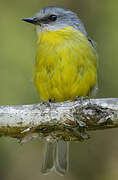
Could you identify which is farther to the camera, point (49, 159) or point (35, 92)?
point (35, 92)

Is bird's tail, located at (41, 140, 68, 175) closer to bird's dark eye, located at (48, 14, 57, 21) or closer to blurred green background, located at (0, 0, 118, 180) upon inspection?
blurred green background, located at (0, 0, 118, 180)

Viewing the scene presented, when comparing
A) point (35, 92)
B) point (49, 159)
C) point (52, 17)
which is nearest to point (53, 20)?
point (52, 17)

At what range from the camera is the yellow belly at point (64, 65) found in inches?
221

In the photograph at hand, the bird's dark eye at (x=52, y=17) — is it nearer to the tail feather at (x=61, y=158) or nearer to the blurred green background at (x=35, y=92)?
the blurred green background at (x=35, y=92)

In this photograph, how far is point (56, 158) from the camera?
20.5 ft

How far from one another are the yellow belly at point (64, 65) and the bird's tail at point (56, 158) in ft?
2.97

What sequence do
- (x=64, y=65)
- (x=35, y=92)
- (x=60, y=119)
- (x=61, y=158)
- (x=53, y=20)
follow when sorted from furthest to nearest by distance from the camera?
(x=35, y=92)
(x=61, y=158)
(x=53, y=20)
(x=64, y=65)
(x=60, y=119)

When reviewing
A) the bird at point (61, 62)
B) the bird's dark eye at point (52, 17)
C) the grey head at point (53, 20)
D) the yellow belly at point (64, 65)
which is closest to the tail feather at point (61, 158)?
the bird at point (61, 62)

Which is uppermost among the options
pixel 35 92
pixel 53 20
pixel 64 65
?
pixel 53 20

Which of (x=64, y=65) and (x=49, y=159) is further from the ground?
(x=64, y=65)

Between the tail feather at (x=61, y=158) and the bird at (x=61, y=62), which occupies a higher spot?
the bird at (x=61, y=62)

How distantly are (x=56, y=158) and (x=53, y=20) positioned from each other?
7.51ft

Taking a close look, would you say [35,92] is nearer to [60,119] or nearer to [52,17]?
[52,17]

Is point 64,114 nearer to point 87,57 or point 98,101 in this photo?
point 98,101
